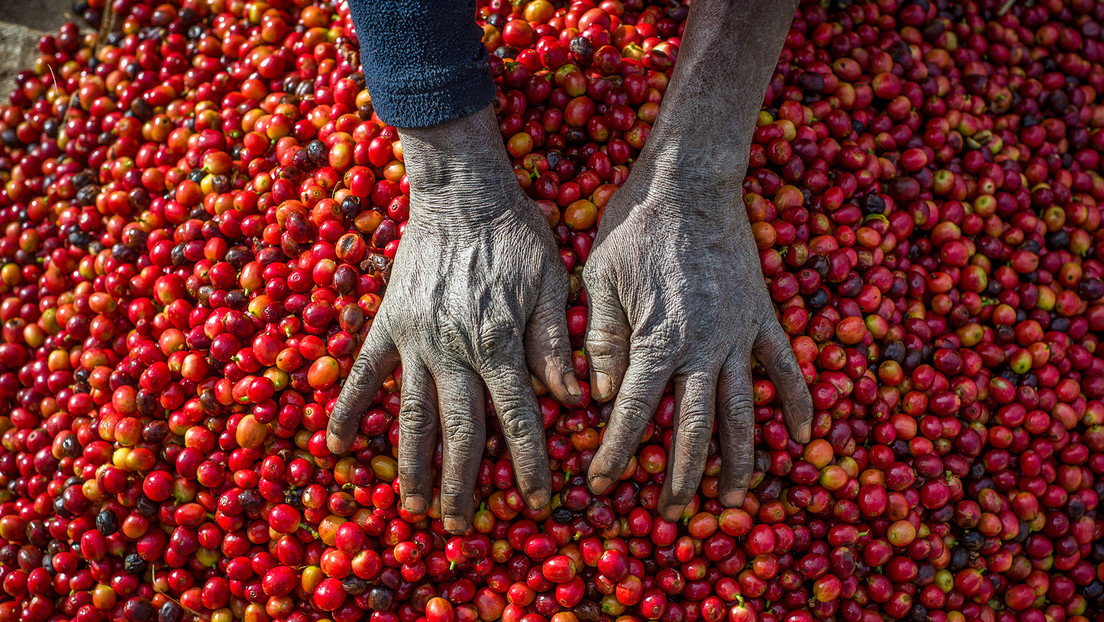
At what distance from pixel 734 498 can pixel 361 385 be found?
0.98 metres

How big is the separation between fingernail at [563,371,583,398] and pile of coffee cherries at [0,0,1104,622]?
67 millimetres

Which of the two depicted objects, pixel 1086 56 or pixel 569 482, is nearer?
pixel 569 482

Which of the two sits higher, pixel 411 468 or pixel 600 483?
pixel 411 468

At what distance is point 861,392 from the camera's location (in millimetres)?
1946

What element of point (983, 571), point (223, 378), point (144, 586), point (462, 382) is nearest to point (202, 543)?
point (144, 586)

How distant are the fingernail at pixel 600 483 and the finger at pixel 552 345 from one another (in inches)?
7.8

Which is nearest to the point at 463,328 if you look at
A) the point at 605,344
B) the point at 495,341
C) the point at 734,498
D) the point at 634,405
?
the point at 495,341

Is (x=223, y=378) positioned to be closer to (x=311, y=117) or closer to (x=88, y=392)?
(x=88, y=392)

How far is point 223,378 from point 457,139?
3.11 ft

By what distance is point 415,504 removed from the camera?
72.2 inches

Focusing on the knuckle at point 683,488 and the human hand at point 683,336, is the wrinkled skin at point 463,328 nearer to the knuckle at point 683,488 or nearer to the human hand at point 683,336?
the human hand at point 683,336

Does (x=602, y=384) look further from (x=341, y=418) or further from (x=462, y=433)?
(x=341, y=418)

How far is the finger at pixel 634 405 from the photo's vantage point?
1753 millimetres

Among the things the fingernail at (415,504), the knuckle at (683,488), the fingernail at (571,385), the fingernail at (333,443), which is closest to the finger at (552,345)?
the fingernail at (571,385)
